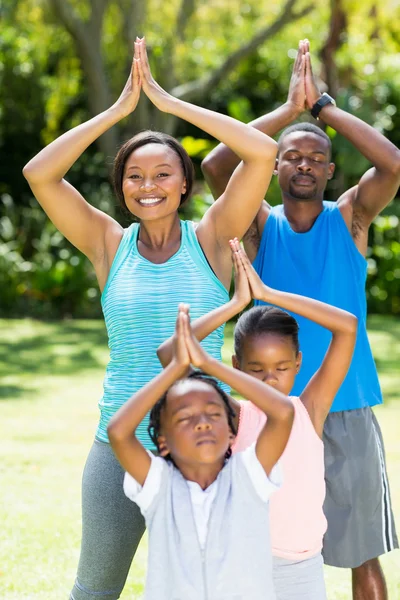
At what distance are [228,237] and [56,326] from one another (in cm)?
1040

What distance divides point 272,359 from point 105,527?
0.76 m

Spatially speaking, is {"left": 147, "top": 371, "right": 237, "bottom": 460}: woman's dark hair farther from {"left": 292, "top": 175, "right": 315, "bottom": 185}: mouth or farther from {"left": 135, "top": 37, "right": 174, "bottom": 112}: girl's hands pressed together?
{"left": 292, "top": 175, "right": 315, "bottom": 185}: mouth

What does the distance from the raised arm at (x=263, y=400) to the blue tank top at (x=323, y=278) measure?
102 cm

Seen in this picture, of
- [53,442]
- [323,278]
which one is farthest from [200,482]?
[53,442]

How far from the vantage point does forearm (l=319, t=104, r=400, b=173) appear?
393 centimetres

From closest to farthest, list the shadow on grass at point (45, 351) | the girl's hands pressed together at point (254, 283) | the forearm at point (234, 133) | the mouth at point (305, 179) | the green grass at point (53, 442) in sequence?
the girl's hands pressed together at point (254, 283)
the forearm at point (234, 133)
the mouth at point (305, 179)
the green grass at point (53, 442)
the shadow on grass at point (45, 351)

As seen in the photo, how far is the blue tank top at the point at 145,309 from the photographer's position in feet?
10.6

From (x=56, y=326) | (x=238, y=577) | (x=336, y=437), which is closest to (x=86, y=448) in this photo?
(x=336, y=437)

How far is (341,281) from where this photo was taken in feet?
12.9

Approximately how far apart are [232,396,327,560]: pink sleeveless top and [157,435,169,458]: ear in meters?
0.32

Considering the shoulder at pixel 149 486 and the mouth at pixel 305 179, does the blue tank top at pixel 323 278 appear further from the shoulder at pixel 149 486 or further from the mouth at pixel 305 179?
the shoulder at pixel 149 486

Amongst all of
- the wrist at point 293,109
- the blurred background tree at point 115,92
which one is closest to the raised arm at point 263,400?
the wrist at point 293,109

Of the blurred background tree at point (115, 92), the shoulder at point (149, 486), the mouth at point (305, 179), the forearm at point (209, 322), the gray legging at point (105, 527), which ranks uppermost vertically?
the blurred background tree at point (115, 92)

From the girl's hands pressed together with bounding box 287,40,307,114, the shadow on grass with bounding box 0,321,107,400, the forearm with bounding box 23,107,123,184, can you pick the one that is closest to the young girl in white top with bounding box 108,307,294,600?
the forearm with bounding box 23,107,123,184
